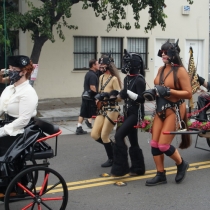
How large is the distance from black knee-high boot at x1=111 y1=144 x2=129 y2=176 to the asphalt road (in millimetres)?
137

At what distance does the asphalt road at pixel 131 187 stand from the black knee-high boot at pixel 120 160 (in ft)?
0.45

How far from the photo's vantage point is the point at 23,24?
12516mm

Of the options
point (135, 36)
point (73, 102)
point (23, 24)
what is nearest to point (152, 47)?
point (135, 36)

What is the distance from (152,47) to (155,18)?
454 centimetres

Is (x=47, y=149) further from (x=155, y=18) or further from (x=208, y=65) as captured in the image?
(x=208, y=65)

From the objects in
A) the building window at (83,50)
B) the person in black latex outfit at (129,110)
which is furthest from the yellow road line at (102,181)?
the building window at (83,50)

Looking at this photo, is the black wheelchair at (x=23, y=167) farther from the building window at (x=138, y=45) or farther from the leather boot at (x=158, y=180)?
the building window at (x=138, y=45)

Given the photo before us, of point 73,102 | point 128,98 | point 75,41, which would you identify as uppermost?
point 75,41

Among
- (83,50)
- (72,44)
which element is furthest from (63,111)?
(83,50)

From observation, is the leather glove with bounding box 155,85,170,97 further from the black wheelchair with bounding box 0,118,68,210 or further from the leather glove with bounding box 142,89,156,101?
the black wheelchair with bounding box 0,118,68,210

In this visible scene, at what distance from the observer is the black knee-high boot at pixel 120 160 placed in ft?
22.0

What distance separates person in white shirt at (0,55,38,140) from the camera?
197 inches

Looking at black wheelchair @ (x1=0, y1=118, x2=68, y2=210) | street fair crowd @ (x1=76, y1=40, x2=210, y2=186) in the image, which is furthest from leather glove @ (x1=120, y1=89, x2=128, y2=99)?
black wheelchair @ (x1=0, y1=118, x2=68, y2=210)

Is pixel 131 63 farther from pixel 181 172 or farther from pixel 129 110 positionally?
pixel 181 172
